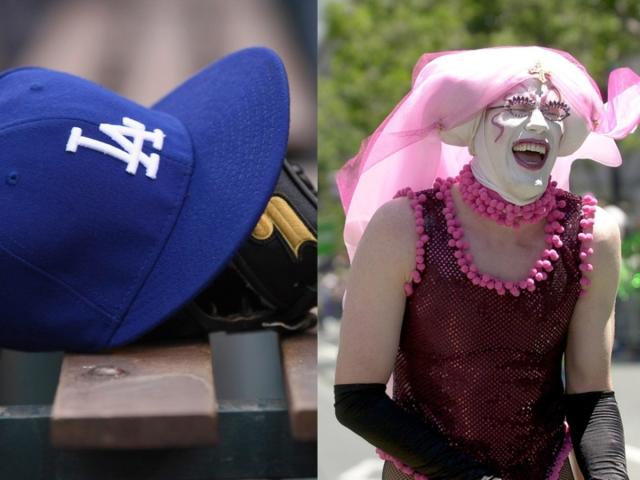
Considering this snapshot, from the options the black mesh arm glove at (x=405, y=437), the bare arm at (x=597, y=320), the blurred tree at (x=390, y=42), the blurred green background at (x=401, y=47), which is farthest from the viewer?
the blurred tree at (x=390, y=42)

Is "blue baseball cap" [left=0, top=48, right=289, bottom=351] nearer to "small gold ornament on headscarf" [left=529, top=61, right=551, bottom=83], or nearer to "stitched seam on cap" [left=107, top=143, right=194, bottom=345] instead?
"stitched seam on cap" [left=107, top=143, right=194, bottom=345]

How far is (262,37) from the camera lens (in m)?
2.52

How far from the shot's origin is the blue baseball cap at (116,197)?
7.63 feet

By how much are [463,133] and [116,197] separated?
69cm

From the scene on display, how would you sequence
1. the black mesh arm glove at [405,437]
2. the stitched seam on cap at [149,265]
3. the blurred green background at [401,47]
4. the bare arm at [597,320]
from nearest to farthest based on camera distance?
1. the black mesh arm glove at [405,437]
2. the bare arm at [597,320]
3. the stitched seam on cap at [149,265]
4. the blurred green background at [401,47]

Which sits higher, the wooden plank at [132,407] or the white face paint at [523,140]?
the white face paint at [523,140]

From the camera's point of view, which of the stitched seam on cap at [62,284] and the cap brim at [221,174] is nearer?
the stitched seam on cap at [62,284]

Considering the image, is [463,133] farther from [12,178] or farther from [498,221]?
[12,178]

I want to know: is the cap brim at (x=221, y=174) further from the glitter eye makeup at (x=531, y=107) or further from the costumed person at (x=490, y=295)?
the glitter eye makeup at (x=531, y=107)

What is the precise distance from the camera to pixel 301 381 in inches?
94.0

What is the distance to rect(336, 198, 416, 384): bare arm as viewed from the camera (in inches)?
79.6

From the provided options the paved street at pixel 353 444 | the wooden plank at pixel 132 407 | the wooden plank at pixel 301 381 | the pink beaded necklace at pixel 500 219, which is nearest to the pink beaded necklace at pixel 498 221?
the pink beaded necklace at pixel 500 219

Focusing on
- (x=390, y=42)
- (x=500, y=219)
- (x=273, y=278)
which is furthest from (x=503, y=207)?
(x=390, y=42)

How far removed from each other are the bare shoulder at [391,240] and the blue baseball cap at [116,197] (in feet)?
1.69
